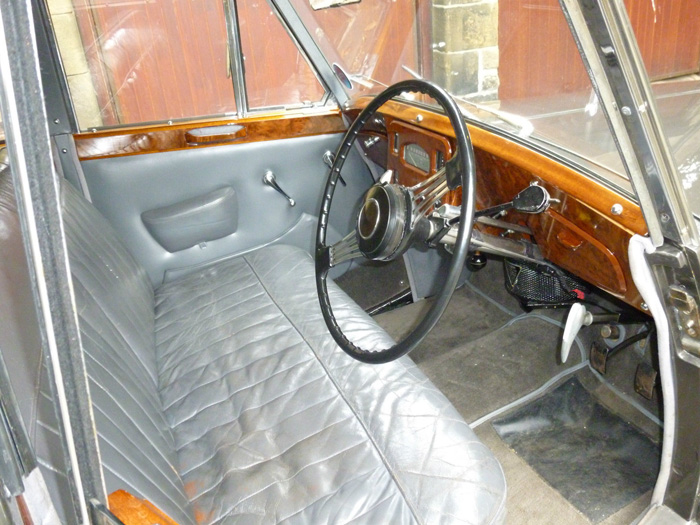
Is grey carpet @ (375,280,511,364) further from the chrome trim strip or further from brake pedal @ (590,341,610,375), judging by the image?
the chrome trim strip

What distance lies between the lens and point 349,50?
2098mm

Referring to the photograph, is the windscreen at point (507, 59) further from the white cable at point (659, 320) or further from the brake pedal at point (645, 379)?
the brake pedal at point (645, 379)

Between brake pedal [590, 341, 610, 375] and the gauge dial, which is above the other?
the gauge dial

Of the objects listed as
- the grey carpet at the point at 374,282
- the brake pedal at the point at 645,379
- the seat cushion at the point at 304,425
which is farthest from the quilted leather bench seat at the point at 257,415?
the brake pedal at the point at 645,379

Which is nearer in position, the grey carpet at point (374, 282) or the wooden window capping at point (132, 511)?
the wooden window capping at point (132, 511)

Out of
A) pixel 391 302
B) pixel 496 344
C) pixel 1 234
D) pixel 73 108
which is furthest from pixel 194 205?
pixel 496 344

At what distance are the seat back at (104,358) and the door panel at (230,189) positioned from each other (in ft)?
0.83

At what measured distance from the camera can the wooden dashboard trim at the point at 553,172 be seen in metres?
1.10

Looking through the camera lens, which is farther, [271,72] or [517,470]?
[271,72]

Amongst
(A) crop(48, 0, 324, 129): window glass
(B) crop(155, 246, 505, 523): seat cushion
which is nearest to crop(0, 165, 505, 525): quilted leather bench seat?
(B) crop(155, 246, 505, 523): seat cushion

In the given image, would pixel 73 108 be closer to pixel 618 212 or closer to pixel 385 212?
pixel 385 212

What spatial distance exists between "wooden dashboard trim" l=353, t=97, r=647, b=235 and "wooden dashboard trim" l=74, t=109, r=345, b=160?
21.5 inches

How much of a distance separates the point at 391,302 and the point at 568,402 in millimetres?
783

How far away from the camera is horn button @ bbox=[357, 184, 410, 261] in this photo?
125 cm
